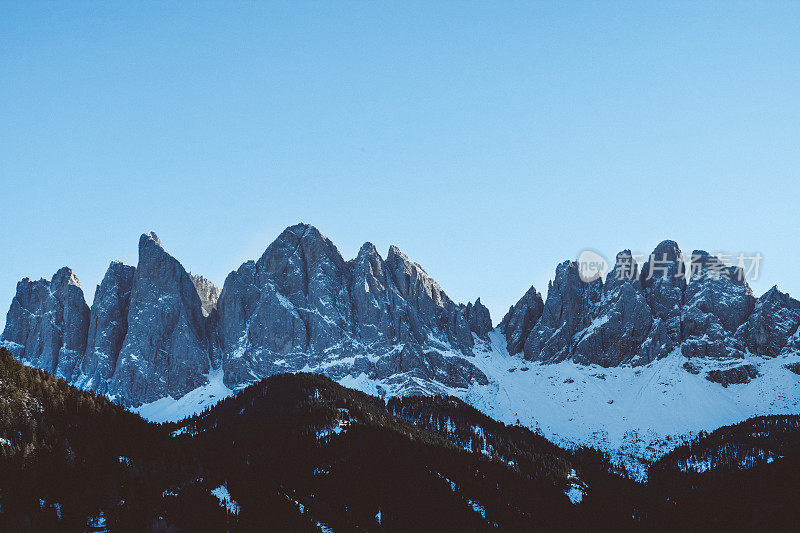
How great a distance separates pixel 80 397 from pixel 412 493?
59177 millimetres

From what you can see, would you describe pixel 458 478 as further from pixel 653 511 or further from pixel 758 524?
pixel 758 524

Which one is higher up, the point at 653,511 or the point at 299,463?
the point at 299,463

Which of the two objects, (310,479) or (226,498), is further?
(310,479)

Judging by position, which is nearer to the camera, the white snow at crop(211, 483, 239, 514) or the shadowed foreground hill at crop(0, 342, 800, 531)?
the shadowed foreground hill at crop(0, 342, 800, 531)

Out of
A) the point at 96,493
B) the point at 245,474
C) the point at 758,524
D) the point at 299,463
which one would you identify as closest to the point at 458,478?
the point at 299,463

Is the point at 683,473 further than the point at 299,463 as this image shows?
Yes

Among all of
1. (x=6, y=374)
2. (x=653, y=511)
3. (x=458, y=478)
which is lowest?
(x=653, y=511)

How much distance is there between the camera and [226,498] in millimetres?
120500

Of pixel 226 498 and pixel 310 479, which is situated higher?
pixel 310 479

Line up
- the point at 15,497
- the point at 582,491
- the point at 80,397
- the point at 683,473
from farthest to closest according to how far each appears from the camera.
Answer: the point at 683,473 < the point at 582,491 < the point at 80,397 < the point at 15,497

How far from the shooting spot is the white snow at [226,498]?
383 feet

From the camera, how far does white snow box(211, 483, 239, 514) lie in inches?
4596

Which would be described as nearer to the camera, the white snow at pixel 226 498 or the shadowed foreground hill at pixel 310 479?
the shadowed foreground hill at pixel 310 479

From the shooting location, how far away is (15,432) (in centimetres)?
10488
